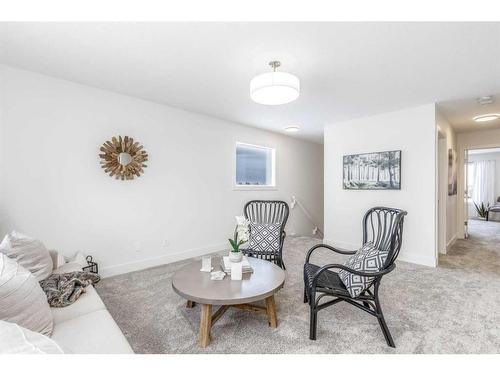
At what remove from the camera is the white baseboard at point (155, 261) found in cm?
303

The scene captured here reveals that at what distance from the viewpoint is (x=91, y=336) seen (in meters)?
1.24

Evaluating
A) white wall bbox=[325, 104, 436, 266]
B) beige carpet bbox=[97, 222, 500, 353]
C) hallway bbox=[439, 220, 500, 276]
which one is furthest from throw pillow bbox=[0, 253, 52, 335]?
hallway bbox=[439, 220, 500, 276]

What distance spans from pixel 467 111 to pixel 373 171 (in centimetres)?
162

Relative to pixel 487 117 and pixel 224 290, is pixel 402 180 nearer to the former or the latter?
pixel 487 117

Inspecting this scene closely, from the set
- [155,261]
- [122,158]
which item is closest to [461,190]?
[155,261]

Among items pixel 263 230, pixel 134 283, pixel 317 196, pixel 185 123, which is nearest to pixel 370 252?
pixel 263 230

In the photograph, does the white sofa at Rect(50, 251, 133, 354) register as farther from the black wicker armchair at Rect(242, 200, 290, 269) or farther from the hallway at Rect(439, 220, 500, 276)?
the hallway at Rect(439, 220, 500, 276)

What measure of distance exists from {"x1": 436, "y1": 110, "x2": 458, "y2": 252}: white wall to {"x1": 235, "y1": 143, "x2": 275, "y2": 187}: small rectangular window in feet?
9.75

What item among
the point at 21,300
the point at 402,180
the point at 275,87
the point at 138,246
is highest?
the point at 275,87

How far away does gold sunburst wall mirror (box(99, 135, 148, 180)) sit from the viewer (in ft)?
9.74

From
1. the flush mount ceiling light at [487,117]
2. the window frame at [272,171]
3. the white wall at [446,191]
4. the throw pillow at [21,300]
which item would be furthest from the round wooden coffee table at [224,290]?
the flush mount ceiling light at [487,117]

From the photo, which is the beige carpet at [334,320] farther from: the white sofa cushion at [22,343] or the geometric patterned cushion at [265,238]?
the white sofa cushion at [22,343]

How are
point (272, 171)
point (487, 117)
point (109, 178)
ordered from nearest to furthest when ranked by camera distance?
1. point (109, 178)
2. point (487, 117)
3. point (272, 171)
